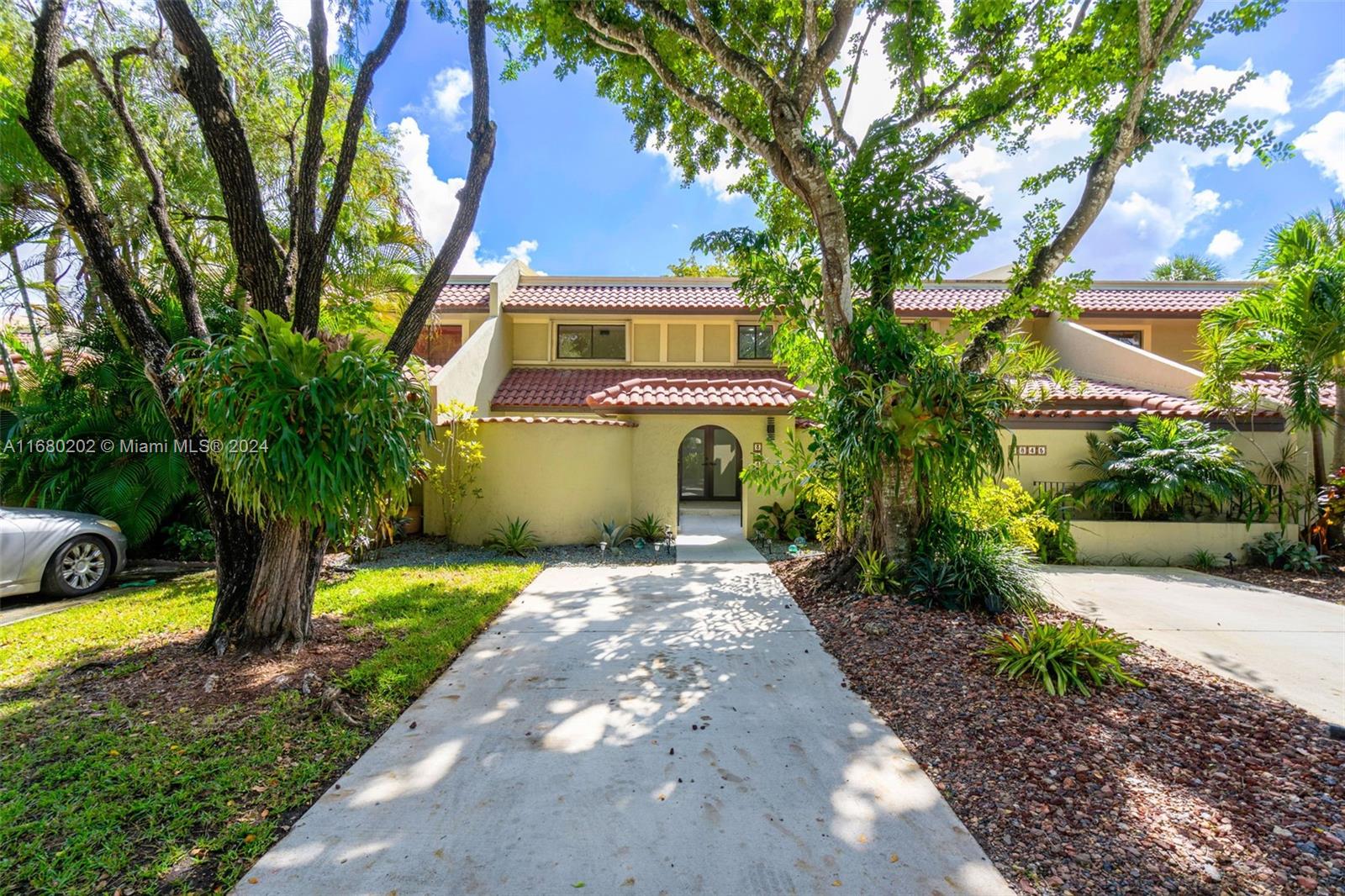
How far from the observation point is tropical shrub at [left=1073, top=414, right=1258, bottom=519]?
8.30 metres

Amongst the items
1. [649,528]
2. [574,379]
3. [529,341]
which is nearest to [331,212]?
[649,528]

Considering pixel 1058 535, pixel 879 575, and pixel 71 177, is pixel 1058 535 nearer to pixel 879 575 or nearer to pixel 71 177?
pixel 879 575

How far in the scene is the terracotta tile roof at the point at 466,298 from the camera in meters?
13.1

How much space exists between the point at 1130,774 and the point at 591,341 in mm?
13145

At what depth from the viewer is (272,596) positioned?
4590 millimetres

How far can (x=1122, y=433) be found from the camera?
9.38m

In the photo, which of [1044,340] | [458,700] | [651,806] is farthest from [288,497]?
[1044,340]

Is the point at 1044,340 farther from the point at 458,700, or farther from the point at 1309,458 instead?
the point at 458,700

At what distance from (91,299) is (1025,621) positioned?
44.6ft

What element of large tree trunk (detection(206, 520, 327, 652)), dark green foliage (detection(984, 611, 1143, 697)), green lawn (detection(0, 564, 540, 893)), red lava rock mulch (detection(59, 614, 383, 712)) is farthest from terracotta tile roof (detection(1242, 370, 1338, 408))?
large tree trunk (detection(206, 520, 327, 652))

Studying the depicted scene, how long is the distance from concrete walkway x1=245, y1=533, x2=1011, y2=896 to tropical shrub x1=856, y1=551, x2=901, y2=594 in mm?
1734

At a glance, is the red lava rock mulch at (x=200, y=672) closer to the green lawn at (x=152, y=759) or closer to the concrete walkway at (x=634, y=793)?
the green lawn at (x=152, y=759)

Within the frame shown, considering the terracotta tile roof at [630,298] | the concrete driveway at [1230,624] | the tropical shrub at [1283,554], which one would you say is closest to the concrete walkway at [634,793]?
the concrete driveway at [1230,624]

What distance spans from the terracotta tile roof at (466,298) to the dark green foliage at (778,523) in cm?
867
